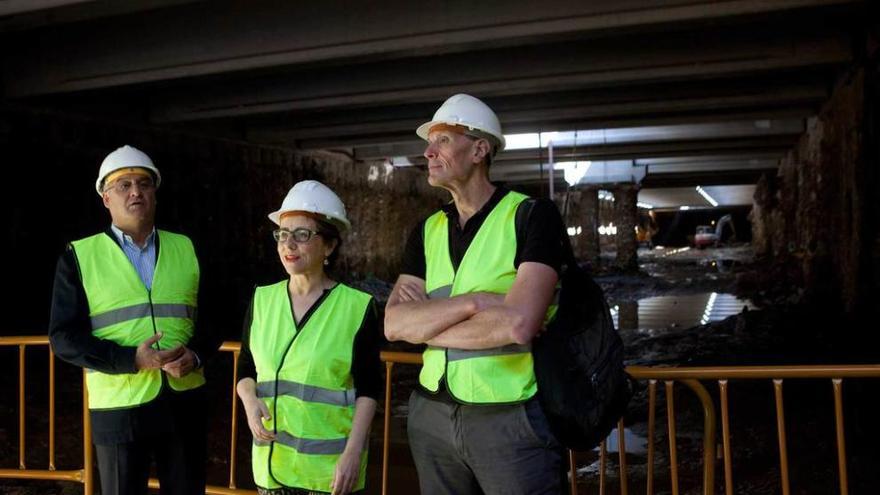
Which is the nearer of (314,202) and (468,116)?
(468,116)

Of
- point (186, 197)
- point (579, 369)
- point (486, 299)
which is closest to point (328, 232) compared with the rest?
point (486, 299)

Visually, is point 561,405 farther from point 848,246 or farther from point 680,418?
point 848,246

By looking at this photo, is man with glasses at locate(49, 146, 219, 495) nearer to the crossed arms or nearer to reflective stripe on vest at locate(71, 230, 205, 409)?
reflective stripe on vest at locate(71, 230, 205, 409)

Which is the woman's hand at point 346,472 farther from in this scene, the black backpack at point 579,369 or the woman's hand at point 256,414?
the black backpack at point 579,369

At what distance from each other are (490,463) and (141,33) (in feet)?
29.5

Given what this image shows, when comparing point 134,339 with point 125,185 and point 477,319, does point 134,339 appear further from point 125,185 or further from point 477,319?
point 477,319

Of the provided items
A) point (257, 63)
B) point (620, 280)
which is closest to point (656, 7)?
point (257, 63)

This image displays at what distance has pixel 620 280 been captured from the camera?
21688 millimetres

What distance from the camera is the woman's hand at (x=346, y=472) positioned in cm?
266

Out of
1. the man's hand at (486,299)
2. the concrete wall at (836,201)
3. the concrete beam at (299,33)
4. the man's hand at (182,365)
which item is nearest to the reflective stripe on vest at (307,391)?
the man's hand at (182,365)

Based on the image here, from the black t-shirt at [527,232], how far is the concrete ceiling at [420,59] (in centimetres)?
580

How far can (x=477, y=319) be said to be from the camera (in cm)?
237

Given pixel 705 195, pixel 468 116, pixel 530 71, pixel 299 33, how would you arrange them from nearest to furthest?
pixel 468 116, pixel 299 33, pixel 530 71, pixel 705 195

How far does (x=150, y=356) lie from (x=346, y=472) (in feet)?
3.49
